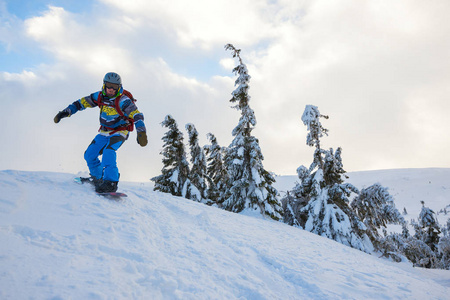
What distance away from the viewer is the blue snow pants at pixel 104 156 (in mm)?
5406

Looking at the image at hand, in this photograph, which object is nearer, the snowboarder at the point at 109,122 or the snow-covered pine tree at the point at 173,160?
the snowboarder at the point at 109,122

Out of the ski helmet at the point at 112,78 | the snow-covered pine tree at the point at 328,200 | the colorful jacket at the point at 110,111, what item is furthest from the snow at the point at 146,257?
the snow-covered pine tree at the point at 328,200

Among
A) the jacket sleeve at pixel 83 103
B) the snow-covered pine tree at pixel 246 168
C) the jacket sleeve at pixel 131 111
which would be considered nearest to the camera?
the jacket sleeve at pixel 131 111

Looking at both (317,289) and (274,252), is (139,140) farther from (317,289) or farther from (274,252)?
(317,289)

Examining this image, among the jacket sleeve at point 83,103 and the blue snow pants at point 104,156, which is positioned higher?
the jacket sleeve at point 83,103

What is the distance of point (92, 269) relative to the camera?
254 cm

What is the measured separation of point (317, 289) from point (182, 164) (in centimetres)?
1473

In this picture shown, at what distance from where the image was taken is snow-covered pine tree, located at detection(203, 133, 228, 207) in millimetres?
20250

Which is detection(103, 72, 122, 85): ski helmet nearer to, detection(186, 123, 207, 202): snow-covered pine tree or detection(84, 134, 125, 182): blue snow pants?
detection(84, 134, 125, 182): blue snow pants

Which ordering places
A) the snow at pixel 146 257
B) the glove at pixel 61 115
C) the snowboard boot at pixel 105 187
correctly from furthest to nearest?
the glove at pixel 61 115 → the snowboard boot at pixel 105 187 → the snow at pixel 146 257

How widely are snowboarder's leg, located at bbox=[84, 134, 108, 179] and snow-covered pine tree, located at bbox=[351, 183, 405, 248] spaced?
1433 cm

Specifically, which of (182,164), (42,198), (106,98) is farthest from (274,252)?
(182,164)

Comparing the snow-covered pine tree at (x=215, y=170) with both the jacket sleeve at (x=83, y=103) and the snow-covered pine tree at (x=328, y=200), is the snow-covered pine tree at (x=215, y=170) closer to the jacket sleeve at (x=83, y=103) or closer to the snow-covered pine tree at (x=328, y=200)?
the snow-covered pine tree at (x=328, y=200)

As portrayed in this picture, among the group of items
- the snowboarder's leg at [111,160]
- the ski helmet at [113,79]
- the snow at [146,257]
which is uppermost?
the ski helmet at [113,79]
